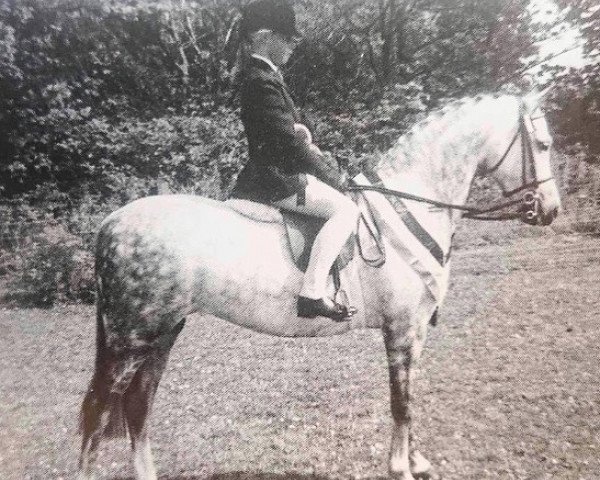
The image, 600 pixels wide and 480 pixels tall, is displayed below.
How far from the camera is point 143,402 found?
1854mm

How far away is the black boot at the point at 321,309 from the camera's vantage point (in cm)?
180

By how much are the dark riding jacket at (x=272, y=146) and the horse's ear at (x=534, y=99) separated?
2.75 feet

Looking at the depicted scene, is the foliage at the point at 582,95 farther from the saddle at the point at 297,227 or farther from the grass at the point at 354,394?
the saddle at the point at 297,227

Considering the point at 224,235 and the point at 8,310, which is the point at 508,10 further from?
the point at 8,310

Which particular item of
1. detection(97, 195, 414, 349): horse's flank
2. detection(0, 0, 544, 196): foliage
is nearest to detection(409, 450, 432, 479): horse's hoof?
detection(97, 195, 414, 349): horse's flank

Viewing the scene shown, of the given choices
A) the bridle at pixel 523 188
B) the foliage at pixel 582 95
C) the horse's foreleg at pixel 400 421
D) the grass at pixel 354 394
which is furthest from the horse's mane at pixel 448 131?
the horse's foreleg at pixel 400 421

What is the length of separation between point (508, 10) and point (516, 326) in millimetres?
1402

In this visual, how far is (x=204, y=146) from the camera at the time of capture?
221cm

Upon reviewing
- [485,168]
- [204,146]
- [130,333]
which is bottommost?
[130,333]

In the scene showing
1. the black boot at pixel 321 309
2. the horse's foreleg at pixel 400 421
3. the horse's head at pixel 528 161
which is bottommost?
the horse's foreleg at pixel 400 421

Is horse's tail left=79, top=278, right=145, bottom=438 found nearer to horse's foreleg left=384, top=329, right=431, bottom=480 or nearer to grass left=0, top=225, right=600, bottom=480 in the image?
grass left=0, top=225, right=600, bottom=480

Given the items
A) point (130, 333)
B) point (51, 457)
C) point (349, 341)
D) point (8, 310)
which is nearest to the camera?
point (130, 333)

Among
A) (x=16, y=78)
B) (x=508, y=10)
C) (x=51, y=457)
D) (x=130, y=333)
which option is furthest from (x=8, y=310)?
A: (x=508, y=10)

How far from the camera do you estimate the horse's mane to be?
1.98 meters
